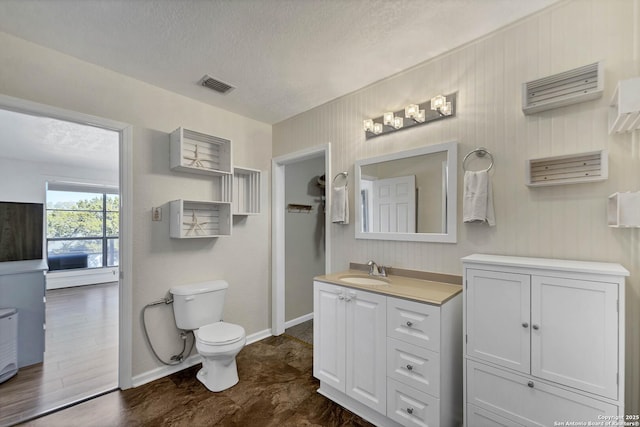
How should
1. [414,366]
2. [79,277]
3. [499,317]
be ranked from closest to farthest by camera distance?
[499,317] < [414,366] < [79,277]

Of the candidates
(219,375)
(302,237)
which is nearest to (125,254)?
(219,375)

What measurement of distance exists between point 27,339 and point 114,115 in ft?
7.54

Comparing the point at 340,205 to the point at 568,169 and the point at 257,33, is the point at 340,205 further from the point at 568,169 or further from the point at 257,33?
the point at 568,169

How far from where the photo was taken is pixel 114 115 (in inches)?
89.0

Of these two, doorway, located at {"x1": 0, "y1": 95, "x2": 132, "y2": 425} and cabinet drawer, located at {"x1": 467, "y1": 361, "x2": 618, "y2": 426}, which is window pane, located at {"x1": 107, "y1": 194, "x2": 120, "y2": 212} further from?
cabinet drawer, located at {"x1": 467, "y1": 361, "x2": 618, "y2": 426}

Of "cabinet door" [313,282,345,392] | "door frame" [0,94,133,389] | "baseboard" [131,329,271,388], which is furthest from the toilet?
"cabinet door" [313,282,345,392]

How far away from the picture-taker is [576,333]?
128 cm

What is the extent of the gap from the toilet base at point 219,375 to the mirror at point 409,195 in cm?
155

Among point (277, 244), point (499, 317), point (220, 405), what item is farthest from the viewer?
point (277, 244)

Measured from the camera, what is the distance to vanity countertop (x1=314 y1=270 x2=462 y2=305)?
166 centimetres

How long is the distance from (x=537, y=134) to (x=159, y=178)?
284cm

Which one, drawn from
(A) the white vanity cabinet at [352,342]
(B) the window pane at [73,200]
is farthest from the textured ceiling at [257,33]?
(B) the window pane at [73,200]

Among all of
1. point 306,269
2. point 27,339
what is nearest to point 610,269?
point 306,269

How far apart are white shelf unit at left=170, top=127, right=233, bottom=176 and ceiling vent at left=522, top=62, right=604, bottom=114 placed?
2.38 meters
